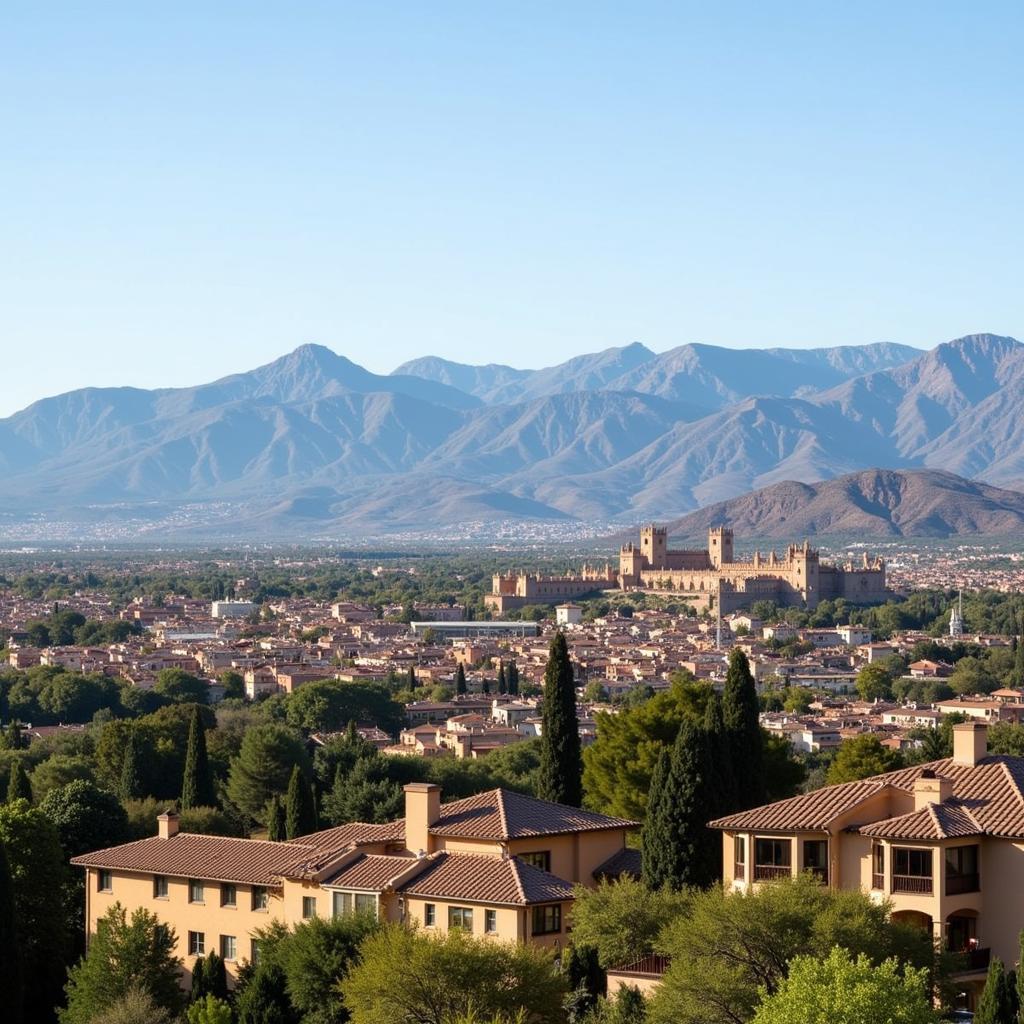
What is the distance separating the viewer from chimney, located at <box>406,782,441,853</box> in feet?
97.5

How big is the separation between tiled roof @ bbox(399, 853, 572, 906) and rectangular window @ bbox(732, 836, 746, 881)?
211 centimetres

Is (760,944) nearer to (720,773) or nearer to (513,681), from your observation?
(720,773)

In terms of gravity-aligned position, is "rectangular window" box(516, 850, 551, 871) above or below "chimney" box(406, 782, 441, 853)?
below

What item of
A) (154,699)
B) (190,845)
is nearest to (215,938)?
(190,845)

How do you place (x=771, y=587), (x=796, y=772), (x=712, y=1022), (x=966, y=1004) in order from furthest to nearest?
(x=771, y=587) < (x=796, y=772) < (x=966, y=1004) < (x=712, y=1022)

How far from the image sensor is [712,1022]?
77.7ft

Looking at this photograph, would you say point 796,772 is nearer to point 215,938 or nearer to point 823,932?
point 215,938

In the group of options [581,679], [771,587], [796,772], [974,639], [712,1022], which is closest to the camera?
[712,1022]

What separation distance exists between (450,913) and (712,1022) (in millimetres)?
4871

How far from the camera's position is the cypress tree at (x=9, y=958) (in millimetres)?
29422

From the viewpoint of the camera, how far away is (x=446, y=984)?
78.9 ft

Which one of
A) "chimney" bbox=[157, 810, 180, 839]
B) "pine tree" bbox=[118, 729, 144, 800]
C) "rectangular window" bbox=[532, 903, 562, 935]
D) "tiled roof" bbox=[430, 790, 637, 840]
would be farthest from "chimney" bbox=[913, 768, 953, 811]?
"pine tree" bbox=[118, 729, 144, 800]

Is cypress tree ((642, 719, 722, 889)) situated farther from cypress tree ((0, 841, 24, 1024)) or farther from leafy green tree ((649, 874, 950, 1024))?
cypress tree ((0, 841, 24, 1024))

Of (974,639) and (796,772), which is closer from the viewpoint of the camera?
(796,772)
